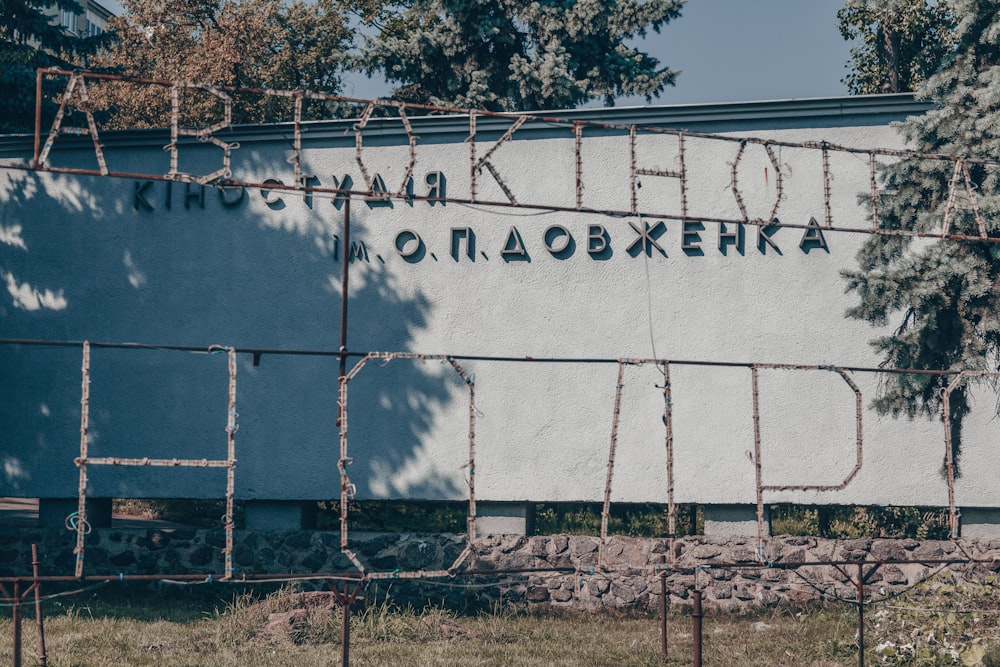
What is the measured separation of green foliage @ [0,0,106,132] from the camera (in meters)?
18.1

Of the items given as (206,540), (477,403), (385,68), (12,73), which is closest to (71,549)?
(206,540)

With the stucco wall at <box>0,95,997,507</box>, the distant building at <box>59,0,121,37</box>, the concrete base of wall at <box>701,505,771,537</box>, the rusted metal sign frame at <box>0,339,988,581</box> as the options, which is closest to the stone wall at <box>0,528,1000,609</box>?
the concrete base of wall at <box>701,505,771,537</box>

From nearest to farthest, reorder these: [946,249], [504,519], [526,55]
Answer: [946,249] < [504,519] < [526,55]

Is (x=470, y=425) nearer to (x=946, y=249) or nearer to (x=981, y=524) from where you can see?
(x=946, y=249)

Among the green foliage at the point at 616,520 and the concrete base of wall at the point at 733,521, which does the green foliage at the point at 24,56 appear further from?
the concrete base of wall at the point at 733,521

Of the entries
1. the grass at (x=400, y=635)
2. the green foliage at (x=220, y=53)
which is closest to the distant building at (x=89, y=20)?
the green foliage at (x=220, y=53)

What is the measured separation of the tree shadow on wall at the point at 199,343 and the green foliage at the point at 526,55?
10424 millimetres

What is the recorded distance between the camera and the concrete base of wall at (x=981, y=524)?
47.5 feet

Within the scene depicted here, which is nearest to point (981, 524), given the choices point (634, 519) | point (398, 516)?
point (634, 519)

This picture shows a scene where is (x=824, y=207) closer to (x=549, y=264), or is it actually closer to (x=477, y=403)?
(x=549, y=264)

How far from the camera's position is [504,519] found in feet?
50.1

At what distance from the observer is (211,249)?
16.0m

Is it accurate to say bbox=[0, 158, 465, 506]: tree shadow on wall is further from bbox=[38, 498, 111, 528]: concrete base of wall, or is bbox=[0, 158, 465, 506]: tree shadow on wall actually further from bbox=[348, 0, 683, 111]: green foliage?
bbox=[348, 0, 683, 111]: green foliage

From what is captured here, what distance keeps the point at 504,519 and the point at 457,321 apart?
290 centimetres
